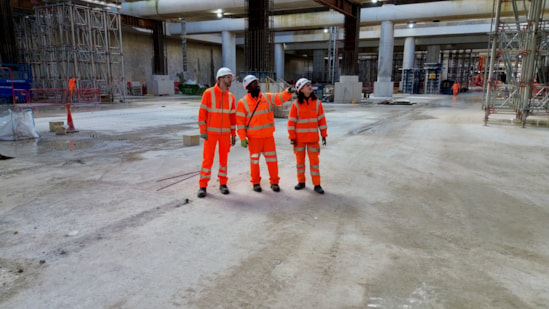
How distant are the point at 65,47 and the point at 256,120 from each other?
2138 centimetres

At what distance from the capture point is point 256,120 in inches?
212

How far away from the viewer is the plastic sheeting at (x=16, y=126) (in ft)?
31.3

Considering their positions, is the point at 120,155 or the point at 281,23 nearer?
the point at 120,155

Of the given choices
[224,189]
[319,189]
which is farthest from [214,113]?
[319,189]

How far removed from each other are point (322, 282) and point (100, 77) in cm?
2534

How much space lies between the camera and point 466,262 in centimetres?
347

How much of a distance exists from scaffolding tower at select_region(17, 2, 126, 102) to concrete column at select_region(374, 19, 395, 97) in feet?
66.8

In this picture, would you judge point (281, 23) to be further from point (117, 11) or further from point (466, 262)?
point (466, 262)

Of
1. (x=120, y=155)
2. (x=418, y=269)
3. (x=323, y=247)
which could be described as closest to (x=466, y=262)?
(x=418, y=269)

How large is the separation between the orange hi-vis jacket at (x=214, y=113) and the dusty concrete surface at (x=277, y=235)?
1004mm

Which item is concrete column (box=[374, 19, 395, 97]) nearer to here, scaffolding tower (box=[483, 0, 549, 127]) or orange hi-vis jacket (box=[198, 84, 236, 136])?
scaffolding tower (box=[483, 0, 549, 127])

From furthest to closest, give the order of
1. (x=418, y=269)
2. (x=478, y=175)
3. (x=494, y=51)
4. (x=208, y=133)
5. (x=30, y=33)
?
1. (x=30, y=33)
2. (x=494, y=51)
3. (x=478, y=175)
4. (x=208, y=133)
5. (x=418, y=269)

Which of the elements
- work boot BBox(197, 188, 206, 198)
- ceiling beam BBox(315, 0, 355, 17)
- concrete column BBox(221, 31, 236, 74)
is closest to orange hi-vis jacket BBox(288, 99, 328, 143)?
work boot BBox(197, 188, 206, 198)

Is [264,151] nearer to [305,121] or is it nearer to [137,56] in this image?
[305,121]
